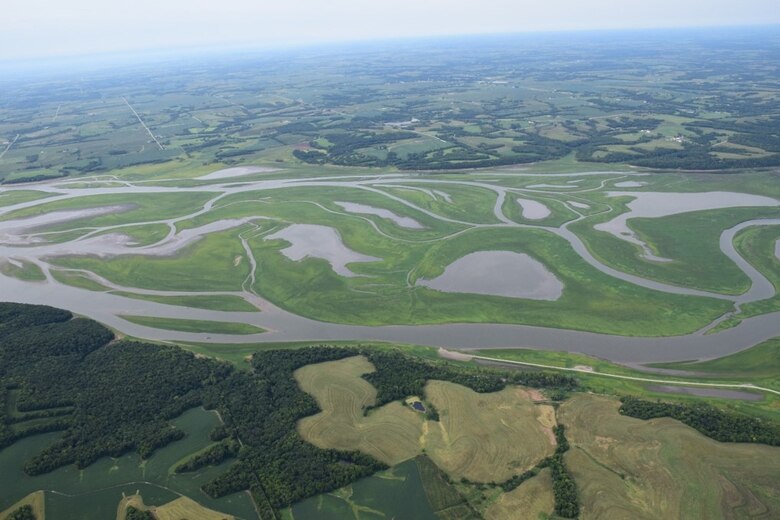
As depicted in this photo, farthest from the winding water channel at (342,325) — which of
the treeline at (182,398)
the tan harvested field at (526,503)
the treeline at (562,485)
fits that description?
the tan harvested field at (526,503)

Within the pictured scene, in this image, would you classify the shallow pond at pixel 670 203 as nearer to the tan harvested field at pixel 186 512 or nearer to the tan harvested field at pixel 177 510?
the tan harvested field at pixel 186 512

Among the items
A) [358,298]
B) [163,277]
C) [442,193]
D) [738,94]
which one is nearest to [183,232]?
[163,277]

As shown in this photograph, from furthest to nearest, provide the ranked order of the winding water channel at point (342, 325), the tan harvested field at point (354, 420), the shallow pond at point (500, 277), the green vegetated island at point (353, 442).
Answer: the shallow pond at point (500, 277) < the winding water channel at point (342, 325) < the tan harvested field at point (354, 420) < the green vegetated island at point (353, 442)

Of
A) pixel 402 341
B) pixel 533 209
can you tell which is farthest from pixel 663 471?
pixel 533 209

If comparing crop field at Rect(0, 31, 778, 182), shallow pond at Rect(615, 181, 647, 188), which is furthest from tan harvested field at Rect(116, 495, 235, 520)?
crop field at Rect(0, 31, 778, 182)

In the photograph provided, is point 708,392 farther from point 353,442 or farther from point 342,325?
point 342,325

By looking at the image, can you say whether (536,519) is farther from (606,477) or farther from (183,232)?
(183,232)
